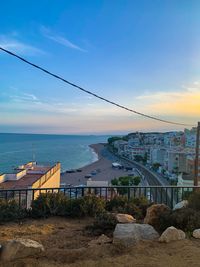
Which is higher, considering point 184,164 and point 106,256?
point 106,256

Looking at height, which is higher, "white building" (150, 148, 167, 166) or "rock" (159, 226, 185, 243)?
"rock" (159, 226, 185, 243)

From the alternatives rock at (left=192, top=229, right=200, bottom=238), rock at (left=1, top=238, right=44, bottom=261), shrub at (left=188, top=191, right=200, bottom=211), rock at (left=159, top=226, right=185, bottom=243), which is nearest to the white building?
shrub at (left=188, top=191, right=200, bottom=211)

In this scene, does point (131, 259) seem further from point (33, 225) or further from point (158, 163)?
point (158, 163)

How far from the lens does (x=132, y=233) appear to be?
4379 mm

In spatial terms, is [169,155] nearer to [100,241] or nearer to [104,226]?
[104,226]

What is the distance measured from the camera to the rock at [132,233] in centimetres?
424

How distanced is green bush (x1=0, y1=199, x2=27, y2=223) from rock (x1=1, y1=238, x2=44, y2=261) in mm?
2133

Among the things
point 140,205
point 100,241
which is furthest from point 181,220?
point 140,205

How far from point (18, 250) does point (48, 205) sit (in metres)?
Result: 2.55

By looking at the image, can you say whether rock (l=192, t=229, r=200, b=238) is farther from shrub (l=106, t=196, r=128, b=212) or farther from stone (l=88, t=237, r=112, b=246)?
shrub (l=106, t=196, r=128, b=212)

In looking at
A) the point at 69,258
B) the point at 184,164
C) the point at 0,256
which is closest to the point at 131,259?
the point at 69,258

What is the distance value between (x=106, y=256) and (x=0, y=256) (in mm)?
1217

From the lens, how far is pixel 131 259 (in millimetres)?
3738

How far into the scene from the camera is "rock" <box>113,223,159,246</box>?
167 inches
